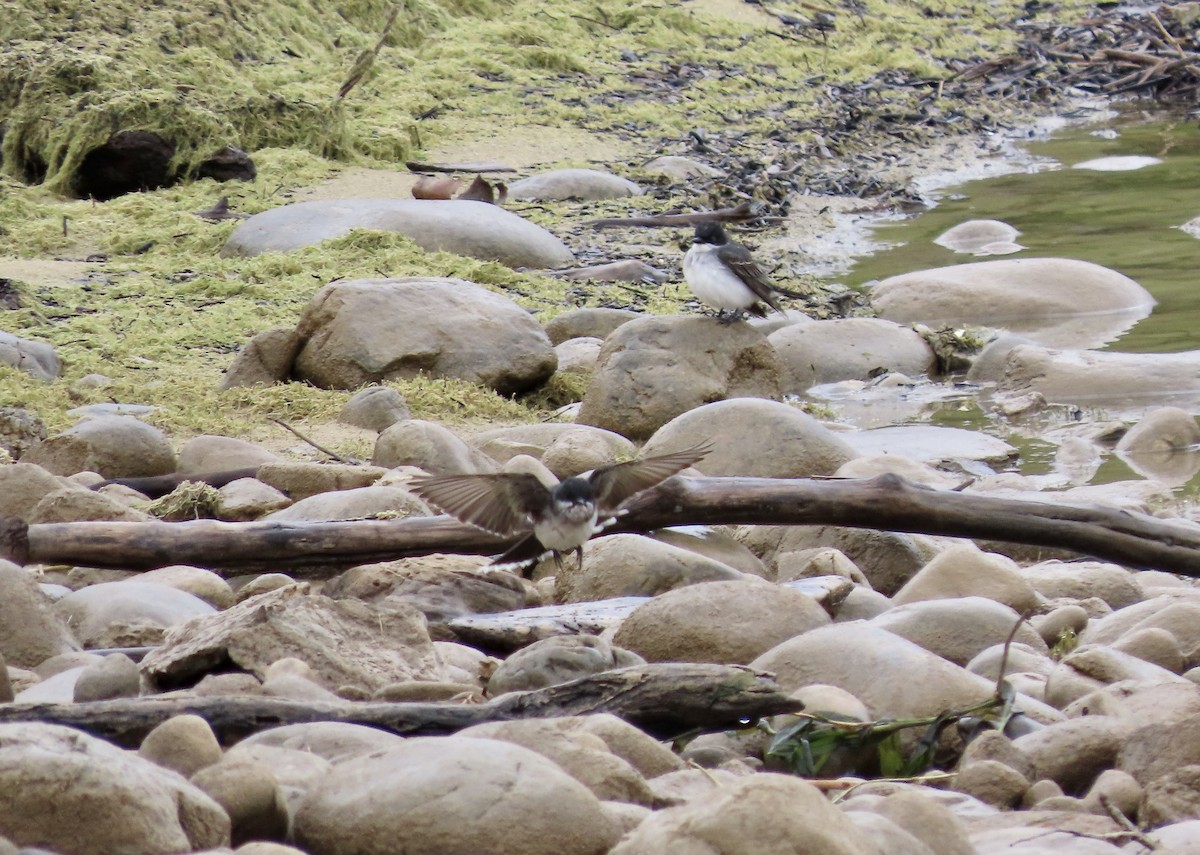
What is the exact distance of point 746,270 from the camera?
7656 mm

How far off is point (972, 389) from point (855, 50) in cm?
1095

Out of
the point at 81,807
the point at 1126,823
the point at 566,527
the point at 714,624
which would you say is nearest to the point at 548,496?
the point at 566,527

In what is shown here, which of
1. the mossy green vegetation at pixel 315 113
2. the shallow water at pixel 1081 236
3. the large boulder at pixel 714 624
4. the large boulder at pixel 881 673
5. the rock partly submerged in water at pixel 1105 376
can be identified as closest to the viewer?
the large boulder at pixel 881 673

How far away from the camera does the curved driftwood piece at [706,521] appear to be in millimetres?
4910

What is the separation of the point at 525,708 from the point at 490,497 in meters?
1.14

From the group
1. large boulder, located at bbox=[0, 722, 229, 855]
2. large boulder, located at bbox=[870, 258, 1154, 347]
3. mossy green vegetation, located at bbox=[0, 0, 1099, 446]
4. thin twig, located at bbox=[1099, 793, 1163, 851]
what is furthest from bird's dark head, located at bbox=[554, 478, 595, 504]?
large boulder, located at bbox=[870, 258, 1154, 347]

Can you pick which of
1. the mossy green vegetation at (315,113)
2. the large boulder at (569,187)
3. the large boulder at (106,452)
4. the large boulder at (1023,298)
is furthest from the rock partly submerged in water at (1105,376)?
the large boulder at (106,452)

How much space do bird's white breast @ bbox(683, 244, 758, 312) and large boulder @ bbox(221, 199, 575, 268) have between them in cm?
344

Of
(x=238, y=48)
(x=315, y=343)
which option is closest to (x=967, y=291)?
(x=315, y=343)

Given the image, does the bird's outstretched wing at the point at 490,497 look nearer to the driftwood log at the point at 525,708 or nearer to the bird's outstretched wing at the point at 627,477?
the bird's outstretched wing at the point at 627,477

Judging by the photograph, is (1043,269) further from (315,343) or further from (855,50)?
(855,50)

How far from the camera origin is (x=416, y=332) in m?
8.45

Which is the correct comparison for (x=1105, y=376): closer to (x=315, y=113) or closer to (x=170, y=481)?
(x=170, y=481)

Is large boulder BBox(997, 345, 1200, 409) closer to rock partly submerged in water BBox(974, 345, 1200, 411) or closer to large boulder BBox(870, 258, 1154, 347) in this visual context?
rock partly submerged in water BBox(974, 345, 1200, 411)
